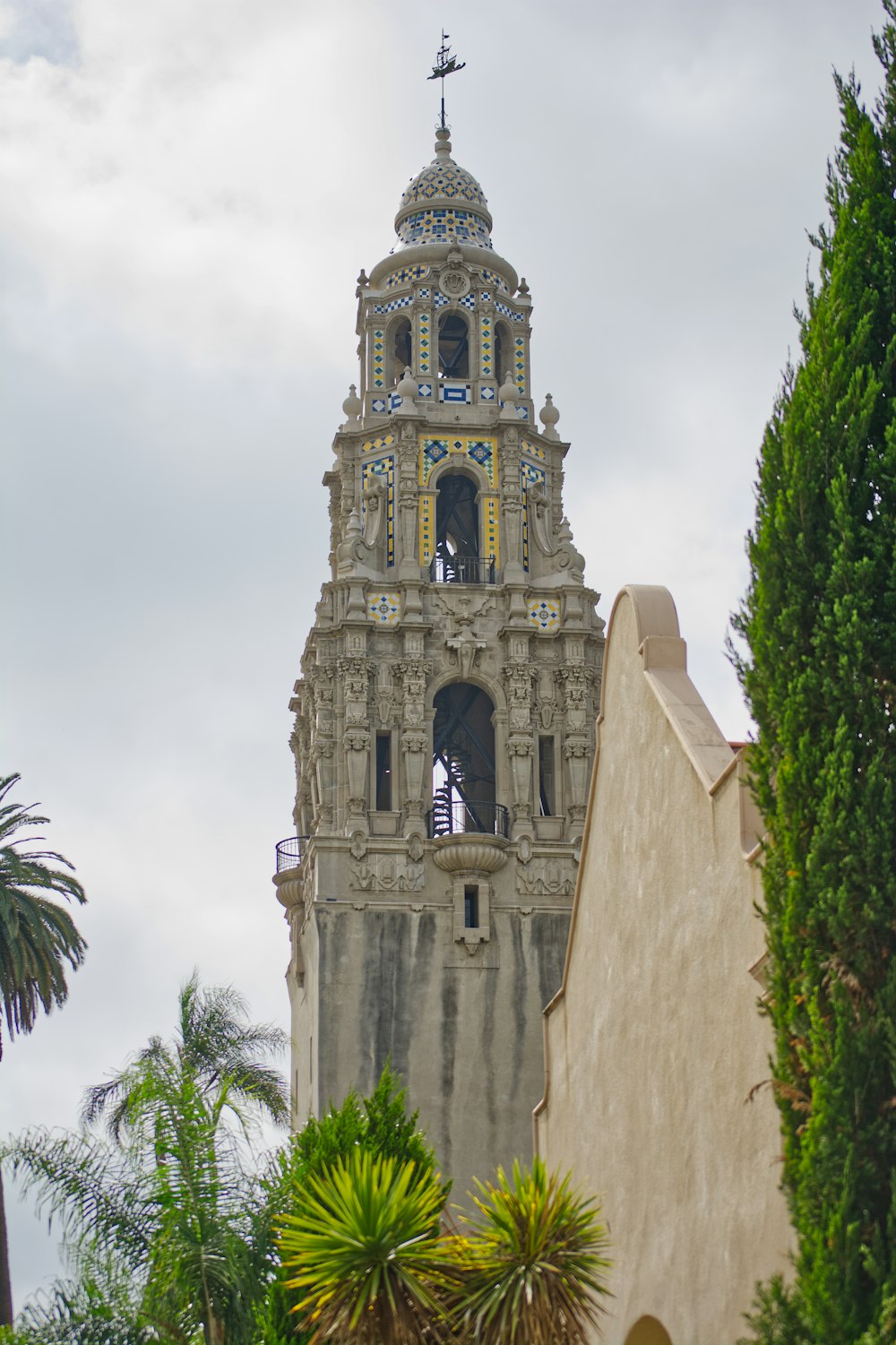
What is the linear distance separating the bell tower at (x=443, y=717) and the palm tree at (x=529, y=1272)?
22.1 metres

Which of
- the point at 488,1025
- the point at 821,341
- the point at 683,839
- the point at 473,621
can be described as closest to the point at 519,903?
the point at 488,1025

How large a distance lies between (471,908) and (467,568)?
845cm

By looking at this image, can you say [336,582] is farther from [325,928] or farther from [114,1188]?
[114,1188]

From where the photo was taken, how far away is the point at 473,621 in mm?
43250

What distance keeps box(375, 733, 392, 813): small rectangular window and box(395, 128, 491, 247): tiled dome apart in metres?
13.6

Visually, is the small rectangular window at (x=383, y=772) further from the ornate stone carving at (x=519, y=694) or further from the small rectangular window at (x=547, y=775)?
the small rectangular window at (x=547, y=775)

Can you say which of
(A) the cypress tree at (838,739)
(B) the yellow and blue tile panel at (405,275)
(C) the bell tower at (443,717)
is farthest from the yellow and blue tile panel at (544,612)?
(A) the cypress tree at (838,739)

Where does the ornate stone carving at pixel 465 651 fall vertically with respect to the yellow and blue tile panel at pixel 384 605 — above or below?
below

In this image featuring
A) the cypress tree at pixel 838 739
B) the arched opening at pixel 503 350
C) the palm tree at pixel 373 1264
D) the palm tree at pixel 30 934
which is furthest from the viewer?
the arched opening at pixel 503 350

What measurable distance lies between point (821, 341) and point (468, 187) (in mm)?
36677

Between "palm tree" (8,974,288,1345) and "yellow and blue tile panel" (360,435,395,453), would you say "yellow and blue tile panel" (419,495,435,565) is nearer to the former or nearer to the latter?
"yellow and blue tile panel" (360,435,395,453)

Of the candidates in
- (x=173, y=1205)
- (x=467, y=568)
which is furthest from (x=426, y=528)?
(x=173, y=1205)

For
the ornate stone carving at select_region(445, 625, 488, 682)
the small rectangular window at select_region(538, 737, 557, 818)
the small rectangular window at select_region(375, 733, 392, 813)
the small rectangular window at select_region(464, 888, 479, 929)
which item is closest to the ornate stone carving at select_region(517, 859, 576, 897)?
the small rectangular window at select_region(464, 888, 479, 929)

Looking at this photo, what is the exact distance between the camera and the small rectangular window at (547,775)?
4266 cm
